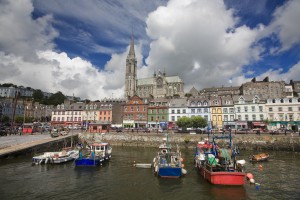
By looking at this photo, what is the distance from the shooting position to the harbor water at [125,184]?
16969 mm

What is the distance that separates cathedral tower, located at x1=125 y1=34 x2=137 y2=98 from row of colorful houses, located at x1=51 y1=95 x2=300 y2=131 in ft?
203

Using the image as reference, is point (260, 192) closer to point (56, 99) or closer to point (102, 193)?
point (102, 193)

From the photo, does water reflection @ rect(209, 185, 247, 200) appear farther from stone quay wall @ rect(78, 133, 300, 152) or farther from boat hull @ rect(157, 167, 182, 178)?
stone quay wall @ rect(78, 133, 300, 152)

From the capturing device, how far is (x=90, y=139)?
57125 mm

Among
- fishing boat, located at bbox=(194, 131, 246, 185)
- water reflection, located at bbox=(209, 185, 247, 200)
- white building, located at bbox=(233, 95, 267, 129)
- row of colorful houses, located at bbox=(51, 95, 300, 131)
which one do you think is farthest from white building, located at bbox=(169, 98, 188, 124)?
water reflection, located at bbox=(209, 185, 247, 200)

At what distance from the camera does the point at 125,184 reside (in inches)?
788

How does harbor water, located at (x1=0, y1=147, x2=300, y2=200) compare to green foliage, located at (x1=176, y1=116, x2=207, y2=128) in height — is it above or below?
below

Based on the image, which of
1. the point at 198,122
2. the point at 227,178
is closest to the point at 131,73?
the point at 198,122

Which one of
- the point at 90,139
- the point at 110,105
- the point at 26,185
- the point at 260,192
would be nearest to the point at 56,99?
the point at 110,105

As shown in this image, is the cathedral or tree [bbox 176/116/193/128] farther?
the cathedral

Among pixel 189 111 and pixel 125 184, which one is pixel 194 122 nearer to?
pixel 189 111

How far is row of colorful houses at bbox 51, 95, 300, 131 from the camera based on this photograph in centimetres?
6025

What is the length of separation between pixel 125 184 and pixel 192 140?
102 ft

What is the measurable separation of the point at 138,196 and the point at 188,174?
9118mm
